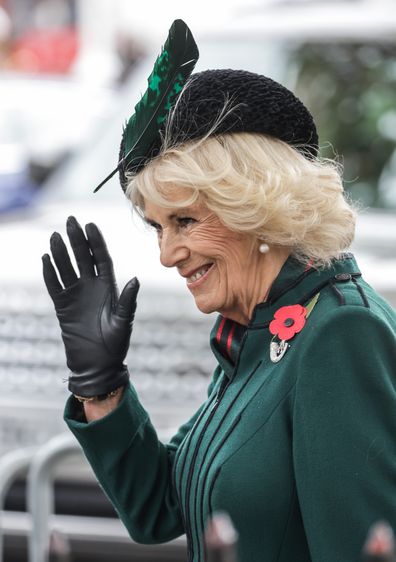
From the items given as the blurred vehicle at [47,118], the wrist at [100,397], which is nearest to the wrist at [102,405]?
the wrist at [100,397]

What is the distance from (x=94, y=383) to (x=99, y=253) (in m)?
0.26

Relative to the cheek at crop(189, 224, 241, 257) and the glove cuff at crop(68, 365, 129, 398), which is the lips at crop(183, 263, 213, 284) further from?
the glove cuff at crop(68, 365, 129, 398)

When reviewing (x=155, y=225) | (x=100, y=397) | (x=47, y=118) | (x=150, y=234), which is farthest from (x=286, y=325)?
(x=47, y=118)

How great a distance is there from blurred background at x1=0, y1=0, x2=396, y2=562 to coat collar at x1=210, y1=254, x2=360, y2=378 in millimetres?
561

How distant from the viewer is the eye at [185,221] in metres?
2.35

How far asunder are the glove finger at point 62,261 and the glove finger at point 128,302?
115 millimetres

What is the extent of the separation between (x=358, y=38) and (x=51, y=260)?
11.8 feet

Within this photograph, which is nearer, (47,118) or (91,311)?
(91,311)

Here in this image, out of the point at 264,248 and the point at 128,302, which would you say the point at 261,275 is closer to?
the point at 264,248

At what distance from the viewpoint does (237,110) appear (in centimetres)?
225

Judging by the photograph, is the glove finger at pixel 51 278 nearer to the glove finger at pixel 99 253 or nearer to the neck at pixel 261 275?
the glove finger at pixel 99 253

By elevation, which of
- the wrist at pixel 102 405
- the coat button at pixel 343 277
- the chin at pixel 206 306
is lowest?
the wrist at pixel 102 405

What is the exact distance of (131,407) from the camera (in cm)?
251

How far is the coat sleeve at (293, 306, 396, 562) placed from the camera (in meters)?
2.04
